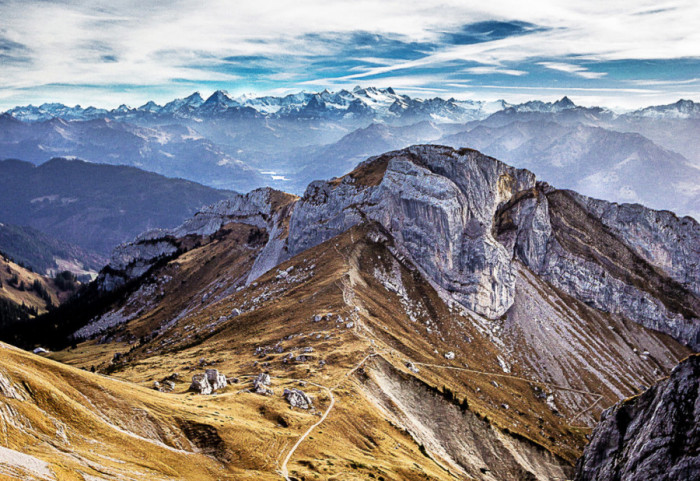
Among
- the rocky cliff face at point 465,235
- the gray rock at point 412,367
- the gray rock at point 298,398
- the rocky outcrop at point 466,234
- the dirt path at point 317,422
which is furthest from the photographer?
the rocky outcrop at point 466,234

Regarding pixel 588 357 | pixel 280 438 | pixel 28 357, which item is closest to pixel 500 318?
pixel 588 357

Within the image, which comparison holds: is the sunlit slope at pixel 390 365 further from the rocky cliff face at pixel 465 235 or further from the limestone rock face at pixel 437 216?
the limestone rock face at pixel 437 216

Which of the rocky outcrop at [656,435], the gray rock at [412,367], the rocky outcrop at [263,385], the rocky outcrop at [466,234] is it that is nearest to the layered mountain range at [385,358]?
the rocky outcrop at [263,385]

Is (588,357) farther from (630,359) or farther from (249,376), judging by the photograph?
(249,376)

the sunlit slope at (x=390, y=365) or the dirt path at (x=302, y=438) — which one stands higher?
the dirt path at (x=302, y=438)

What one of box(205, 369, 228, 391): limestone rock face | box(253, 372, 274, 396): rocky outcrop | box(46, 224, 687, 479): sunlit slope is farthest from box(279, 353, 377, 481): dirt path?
box(205, 369, 228, 391): limestone rock face

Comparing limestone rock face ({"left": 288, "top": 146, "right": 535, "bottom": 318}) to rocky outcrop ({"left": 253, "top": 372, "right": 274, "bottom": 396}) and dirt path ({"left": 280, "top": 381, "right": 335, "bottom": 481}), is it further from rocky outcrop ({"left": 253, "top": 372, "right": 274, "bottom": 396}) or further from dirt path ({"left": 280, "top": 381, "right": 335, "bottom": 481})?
rocky outcrop ({"left": 253, "top": 372, "right": 274, "bottom": 396})
